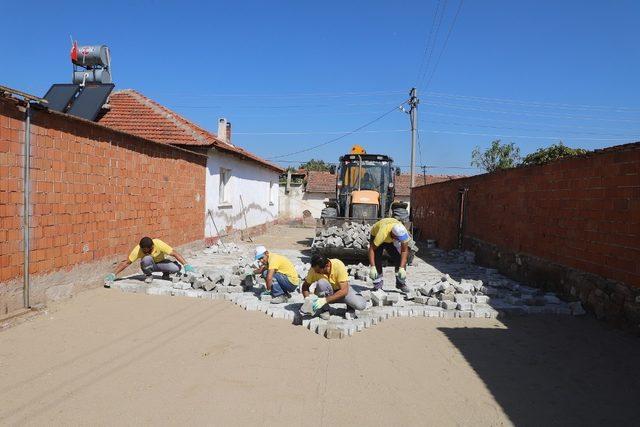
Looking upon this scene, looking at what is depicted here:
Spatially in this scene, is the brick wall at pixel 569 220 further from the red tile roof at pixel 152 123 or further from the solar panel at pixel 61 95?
the solar panel at pixel 61 95

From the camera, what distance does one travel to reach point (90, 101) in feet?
38.0

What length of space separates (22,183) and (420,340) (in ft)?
16.9

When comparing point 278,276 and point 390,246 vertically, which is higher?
point 390,246

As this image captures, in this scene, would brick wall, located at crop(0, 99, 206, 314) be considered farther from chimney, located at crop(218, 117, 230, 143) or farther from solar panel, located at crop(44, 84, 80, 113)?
chimney, located at crop(218, 117, 230, 143)

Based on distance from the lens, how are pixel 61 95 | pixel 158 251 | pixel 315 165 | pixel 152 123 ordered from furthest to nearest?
pixel 315 165
pixel 152 123
pixel 61 95
pixel 158 251

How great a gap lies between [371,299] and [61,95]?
9233 mm

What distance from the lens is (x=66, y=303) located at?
20.7 feet

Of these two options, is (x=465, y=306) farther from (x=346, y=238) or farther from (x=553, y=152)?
(x=553, y=152)

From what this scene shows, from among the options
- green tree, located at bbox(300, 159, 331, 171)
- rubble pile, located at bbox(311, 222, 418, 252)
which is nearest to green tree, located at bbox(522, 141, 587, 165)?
rubble pile, located at bbox(311, 222, 418, 252)

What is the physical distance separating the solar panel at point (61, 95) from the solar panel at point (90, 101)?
0.20 m

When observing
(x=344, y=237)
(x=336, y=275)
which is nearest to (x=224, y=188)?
(x=344, y=237)

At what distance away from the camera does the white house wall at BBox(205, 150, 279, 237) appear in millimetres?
13391

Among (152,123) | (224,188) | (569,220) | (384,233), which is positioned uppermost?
(152,123)

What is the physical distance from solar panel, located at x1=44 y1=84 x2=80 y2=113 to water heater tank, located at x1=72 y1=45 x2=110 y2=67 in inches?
94.6
